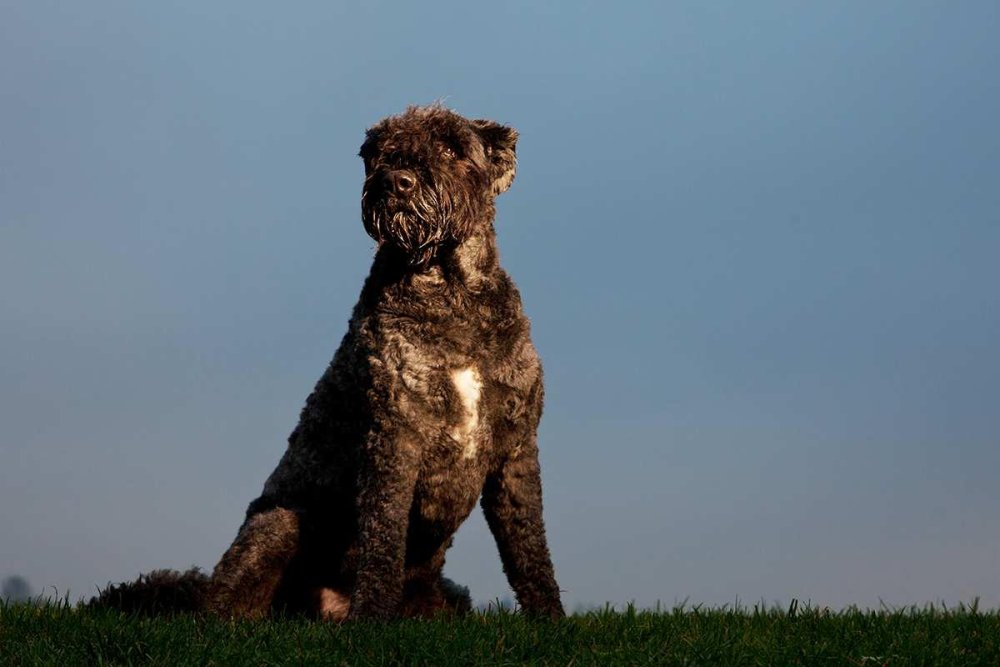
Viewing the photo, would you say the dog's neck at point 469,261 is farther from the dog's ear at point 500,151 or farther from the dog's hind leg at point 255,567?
the dog's hind leg at point 255,567

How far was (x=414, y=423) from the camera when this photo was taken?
819 centimetres

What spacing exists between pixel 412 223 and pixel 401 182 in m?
0.29

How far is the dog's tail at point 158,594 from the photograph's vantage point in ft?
29.2

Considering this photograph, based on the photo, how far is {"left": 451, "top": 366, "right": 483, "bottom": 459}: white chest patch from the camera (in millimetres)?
8281

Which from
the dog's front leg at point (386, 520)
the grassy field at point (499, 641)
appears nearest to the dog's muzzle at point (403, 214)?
the dog's front leg at point (386, 520)

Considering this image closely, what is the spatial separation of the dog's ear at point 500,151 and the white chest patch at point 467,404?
4.72 feet

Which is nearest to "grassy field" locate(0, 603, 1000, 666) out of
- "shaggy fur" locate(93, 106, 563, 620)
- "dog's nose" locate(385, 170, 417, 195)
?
"shaggy fur" locate(93, 106, 563, 620)

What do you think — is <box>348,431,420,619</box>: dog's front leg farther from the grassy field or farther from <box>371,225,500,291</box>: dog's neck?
<box>371,225,500,291</box>: dog's neck

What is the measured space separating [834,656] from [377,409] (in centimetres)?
343

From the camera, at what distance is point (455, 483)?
839 centimetres

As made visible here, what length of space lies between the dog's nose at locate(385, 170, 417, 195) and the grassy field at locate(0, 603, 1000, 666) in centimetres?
293

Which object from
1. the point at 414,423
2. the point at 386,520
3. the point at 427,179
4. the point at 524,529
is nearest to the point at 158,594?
the point at 386,520

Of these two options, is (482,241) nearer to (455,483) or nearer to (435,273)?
(435,273)

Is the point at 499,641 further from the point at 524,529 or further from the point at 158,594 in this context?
the point at 158,594
